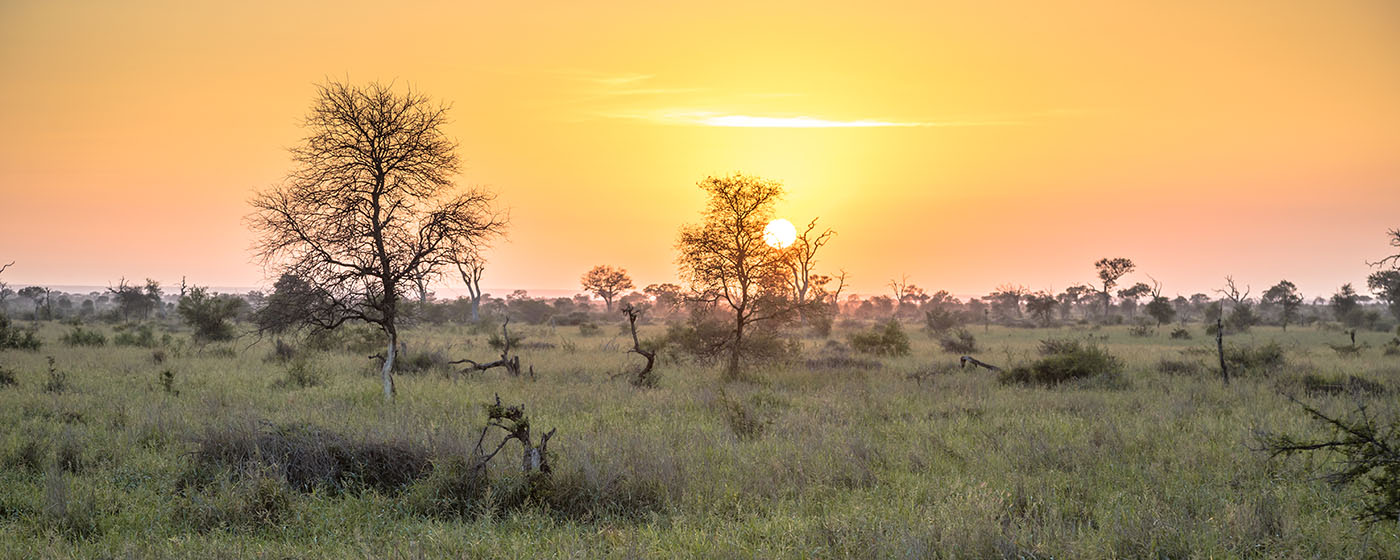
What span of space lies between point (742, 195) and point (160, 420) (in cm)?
1545

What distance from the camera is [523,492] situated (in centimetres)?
847

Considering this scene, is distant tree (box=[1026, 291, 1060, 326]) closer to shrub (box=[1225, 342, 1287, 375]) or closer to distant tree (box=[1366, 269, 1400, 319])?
distant tree (box=[1366, 269, 1400, 319])

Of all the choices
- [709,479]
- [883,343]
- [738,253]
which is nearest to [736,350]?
[738,253]

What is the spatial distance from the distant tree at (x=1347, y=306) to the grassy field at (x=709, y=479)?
5658 centimetres

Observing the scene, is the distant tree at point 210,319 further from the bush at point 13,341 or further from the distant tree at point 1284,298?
the distant tree at point 1284,298

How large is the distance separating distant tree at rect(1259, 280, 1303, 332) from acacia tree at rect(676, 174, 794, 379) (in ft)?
201

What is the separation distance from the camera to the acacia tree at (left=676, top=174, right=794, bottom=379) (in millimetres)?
23422

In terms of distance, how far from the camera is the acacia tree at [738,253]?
76.8ft

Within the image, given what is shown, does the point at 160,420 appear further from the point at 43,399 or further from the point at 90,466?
the point at 43,399

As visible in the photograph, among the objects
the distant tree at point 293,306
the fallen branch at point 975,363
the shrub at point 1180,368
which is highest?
the distant tree at point 293,306

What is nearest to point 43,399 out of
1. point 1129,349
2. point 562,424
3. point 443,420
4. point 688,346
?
Result: point 443,420

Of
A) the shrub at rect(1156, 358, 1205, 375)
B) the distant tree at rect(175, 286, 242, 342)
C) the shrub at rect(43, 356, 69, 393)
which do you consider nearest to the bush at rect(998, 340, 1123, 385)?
the shrub at rect(1156, 358, 1205, 375)

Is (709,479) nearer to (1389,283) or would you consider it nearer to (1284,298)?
(1389,283)

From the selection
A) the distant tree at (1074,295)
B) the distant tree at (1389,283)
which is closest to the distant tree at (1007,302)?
the distant tree at (1074,295)
